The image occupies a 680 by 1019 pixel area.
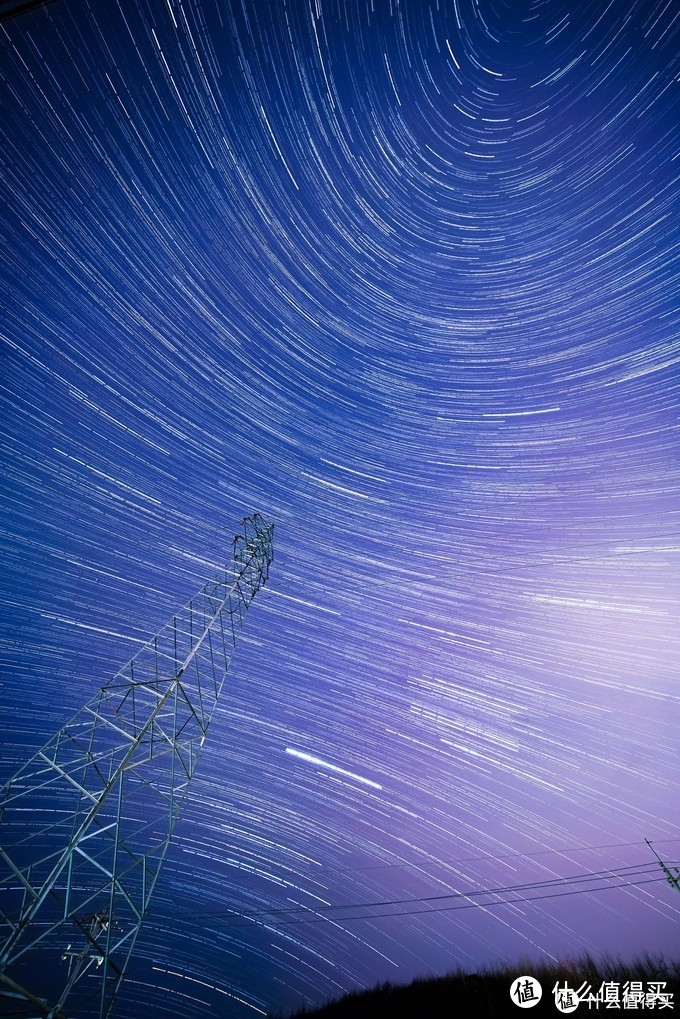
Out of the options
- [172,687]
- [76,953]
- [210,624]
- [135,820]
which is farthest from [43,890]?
[135,820]

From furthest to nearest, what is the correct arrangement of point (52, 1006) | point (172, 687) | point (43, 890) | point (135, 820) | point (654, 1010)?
Answer: point (135, 820)
point (654, 1010)
point (172, 687)
point (43, 890)
point (52, 1006)

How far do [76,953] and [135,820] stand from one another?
7.60 meters

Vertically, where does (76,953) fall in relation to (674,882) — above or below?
below

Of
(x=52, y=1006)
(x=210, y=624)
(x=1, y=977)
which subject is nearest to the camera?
(x=1, y=977)

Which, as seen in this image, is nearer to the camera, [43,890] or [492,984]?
[43,890]

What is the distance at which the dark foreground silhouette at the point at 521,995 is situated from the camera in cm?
1277

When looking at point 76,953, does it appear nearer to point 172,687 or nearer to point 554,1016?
point 172,687

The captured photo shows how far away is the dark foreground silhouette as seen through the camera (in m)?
12.8

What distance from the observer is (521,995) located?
1505 cm

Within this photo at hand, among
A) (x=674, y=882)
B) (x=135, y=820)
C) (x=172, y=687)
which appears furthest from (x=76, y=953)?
(x=674, y=882)

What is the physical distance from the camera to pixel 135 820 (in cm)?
1330

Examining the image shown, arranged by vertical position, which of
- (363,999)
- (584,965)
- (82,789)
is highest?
(82,789)

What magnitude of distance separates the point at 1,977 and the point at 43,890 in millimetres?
965

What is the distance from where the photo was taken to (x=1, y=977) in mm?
4500
